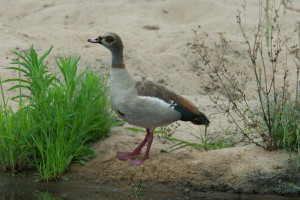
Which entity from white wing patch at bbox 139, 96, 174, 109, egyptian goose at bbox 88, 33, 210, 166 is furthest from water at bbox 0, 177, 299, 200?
white wing patch at bbox 139, 96, 174, 109

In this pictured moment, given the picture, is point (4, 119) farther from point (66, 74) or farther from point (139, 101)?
point (139, 101)

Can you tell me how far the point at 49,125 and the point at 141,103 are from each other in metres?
0.93

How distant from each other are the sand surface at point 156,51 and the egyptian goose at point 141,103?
0.31 metres

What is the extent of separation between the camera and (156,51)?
11.9 m

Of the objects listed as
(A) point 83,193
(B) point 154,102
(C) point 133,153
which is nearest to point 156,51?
(C) point 133,153

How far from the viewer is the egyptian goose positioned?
759cm

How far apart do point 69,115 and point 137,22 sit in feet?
19.2

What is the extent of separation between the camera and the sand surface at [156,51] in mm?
7719

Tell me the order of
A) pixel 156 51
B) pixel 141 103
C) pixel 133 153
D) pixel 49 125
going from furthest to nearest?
pixel 156 51
pixel 133 153
pixel 49 125
pixel 141 103

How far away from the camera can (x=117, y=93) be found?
7664 millimetres

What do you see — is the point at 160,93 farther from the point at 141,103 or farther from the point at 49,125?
the point at 49,125

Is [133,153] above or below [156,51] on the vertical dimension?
below

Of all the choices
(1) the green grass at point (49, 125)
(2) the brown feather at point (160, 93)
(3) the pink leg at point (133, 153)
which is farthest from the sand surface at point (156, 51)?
(2) the brown feather at point (160, 93)

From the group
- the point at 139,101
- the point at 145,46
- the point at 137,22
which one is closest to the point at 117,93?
the point at 139,101
